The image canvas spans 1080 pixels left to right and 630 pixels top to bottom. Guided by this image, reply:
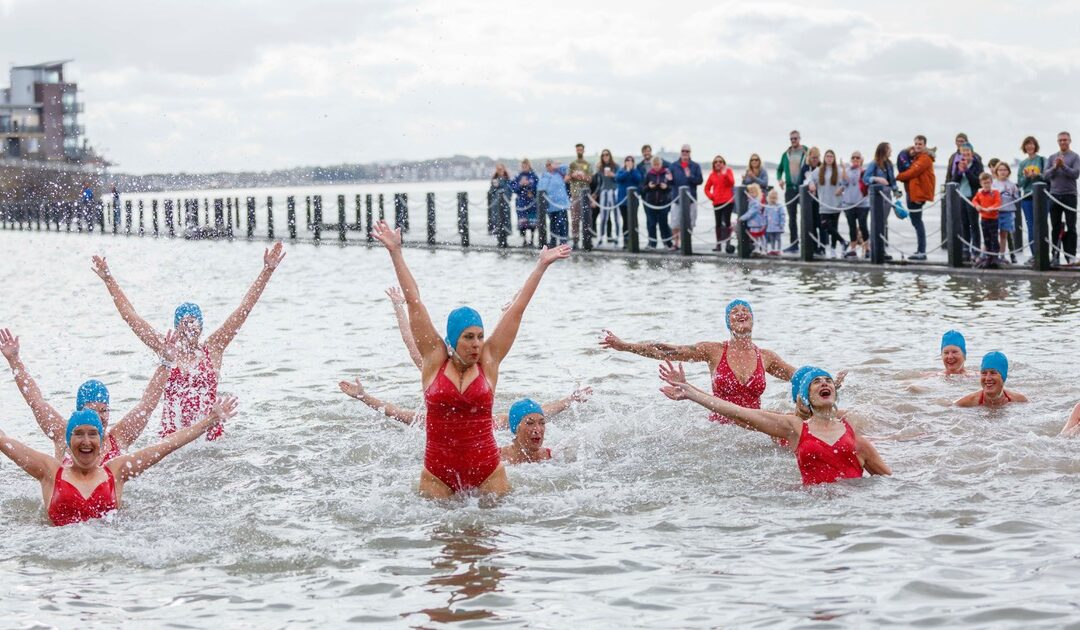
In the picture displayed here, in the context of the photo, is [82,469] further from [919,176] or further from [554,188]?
[554,188]

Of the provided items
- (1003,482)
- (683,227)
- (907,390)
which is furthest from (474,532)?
(683,227)

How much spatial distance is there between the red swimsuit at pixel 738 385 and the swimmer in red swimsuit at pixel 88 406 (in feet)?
13.5

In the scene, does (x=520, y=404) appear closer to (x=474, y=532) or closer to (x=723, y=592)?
(x=474, y=532)

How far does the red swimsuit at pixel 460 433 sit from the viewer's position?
7824 millimetres

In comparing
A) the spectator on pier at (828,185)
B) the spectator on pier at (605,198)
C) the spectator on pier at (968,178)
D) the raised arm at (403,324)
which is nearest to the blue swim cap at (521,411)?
the raised arm at (403,324)

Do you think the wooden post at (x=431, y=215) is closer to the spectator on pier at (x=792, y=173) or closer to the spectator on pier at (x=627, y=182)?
the spectator on pier at (x=627, y=182)

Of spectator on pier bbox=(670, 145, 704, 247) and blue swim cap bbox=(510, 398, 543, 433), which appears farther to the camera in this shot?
spectator on pier bbox=(670, 145, 704, 247)

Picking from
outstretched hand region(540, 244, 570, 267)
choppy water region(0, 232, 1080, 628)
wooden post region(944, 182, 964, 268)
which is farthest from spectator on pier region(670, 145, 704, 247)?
outstretched hand region(540, 244, 570, 267)

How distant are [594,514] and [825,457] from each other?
1470 mm

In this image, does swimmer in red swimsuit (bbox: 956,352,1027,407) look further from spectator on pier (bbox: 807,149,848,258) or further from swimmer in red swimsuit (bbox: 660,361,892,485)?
spectator on pier (bbox: 807,149,848,258)

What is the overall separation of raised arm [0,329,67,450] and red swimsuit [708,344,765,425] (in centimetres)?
471

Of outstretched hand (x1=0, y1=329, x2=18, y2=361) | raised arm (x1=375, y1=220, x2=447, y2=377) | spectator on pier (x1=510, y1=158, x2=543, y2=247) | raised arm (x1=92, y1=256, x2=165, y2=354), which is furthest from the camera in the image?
spectator on pier (x1=510, y1=158, x2=543, y2=247)

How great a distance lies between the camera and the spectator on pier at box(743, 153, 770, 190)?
2527 centimetres

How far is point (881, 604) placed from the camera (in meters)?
6.23
